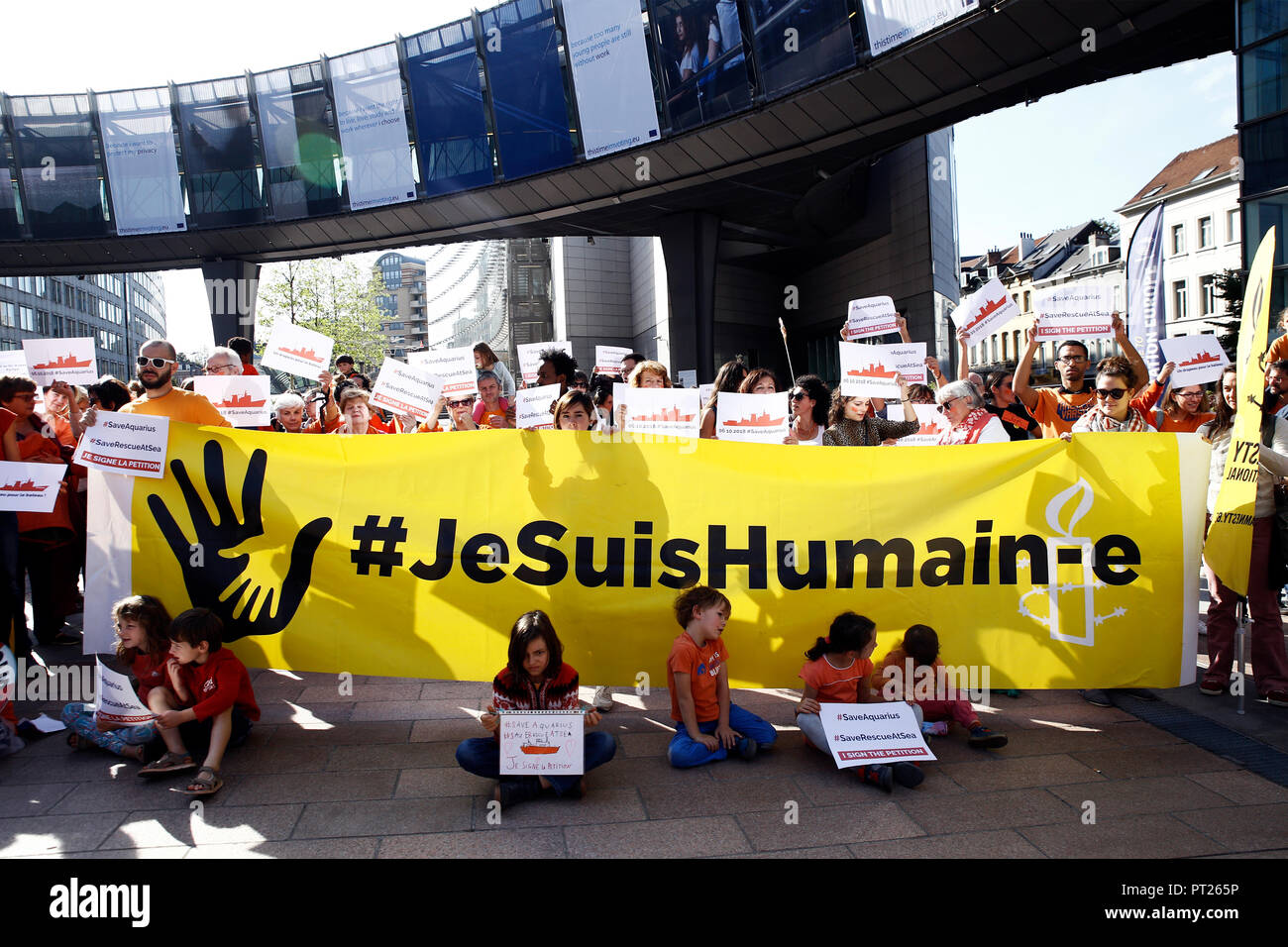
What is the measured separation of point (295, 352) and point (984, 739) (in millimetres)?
5681

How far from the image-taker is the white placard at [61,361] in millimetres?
6645

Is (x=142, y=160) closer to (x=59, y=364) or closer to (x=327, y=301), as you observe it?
(x=327, y=301)

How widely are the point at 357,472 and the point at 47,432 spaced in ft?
9.67

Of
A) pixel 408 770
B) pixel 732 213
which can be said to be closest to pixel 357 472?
pixel 408 770

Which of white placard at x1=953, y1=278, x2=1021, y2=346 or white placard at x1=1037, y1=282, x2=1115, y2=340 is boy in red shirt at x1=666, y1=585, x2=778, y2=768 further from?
white placard at x1=1037, y1=282, x2=1115, y2=340

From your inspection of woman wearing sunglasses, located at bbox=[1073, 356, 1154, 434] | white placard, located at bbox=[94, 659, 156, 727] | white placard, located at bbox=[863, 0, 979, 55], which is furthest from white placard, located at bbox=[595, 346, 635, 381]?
white placard, located at bbox=[863, 0, 979, 55]

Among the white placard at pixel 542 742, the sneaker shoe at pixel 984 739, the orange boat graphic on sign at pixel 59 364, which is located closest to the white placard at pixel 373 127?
the orange boat graphic on sign at pixel 59 364

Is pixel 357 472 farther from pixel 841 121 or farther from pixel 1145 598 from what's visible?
pixel 841 121

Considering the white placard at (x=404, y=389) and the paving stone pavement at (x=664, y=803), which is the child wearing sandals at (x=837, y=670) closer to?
the paving stone pavement at (x=664, y=803)

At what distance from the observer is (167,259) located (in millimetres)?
31172

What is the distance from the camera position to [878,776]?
4.13 metres

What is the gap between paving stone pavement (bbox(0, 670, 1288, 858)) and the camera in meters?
3.57

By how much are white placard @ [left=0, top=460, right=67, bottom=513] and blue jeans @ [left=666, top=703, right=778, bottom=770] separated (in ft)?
11.6

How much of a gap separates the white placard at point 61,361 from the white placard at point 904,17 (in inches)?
547
